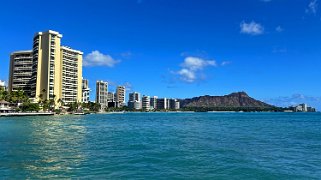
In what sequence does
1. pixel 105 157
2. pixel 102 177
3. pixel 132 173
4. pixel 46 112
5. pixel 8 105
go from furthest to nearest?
pixel 46 112
pixel 8 105
pixel 105 157
pixel 132 173
pixel 102 177

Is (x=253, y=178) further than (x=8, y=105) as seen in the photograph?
No

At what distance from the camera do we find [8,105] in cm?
15825

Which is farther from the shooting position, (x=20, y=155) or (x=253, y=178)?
(x=20, y=155)

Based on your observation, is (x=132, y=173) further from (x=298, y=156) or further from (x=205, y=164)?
(x=298, y=156)

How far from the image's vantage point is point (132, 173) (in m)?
20.9

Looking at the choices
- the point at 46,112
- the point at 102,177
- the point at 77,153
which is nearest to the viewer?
the point at 102,177

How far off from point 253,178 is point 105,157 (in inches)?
473

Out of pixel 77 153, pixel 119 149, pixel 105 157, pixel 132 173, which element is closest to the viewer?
pixel 132 173

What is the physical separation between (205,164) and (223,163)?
1403 mm

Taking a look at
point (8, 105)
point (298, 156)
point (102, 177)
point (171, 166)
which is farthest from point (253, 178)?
point (8, 105)

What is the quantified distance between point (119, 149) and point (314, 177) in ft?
57.9

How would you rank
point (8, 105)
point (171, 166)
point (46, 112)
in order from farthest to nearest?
1. point (46, 112)
2. point (8, 105)
3. point (171, 166)

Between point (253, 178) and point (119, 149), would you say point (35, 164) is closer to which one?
point (119, 149)

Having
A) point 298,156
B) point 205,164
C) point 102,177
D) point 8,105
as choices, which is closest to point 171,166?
point 205,164
